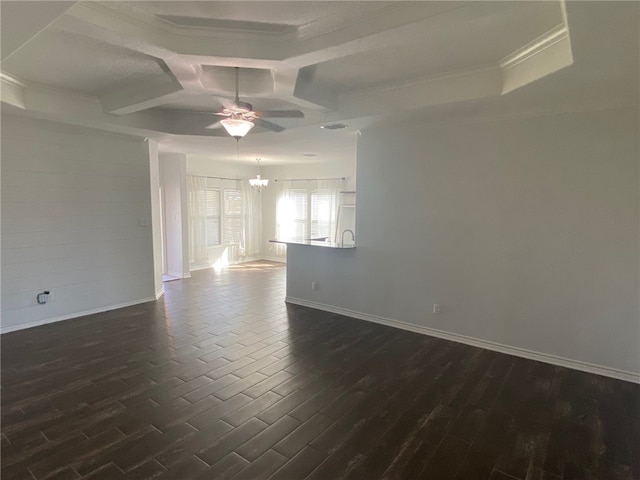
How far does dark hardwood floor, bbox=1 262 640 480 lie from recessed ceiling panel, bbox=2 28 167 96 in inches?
106

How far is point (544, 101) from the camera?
3.13 m

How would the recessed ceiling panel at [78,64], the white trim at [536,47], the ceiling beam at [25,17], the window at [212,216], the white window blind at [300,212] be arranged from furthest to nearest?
the white window blind at [300,212] → the window at [212,216] → the recessed ceiling panel at [78,64] → the white trim at [536,47] → the ceiling beam at [25,17]

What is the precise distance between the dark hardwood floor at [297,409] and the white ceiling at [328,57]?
244cm

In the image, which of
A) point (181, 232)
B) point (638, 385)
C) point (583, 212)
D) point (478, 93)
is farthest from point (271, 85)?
point (181, 232)

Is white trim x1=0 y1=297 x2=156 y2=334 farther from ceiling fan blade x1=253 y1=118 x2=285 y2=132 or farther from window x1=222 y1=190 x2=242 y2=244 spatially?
window x1=222 y1=190 x2=242 y2=244

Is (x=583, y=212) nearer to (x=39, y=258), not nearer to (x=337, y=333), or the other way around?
(x=337, y=333)

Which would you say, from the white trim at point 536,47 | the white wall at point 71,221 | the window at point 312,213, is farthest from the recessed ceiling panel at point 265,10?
the window at point 312,213

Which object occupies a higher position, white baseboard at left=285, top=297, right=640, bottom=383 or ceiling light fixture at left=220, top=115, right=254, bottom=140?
ceiling light fixture at left=220, top=115, right=254, bottom=140

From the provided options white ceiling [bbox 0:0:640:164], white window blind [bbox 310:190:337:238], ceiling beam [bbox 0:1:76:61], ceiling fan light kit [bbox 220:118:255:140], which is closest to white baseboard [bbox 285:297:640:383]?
white ceiling [bbox 0:0:640:164]

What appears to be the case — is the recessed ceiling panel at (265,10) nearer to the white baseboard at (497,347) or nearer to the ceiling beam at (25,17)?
the ceiling beam at (25,17)

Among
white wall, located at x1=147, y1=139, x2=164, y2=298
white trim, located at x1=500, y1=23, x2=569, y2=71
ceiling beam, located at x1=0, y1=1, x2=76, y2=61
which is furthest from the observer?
white wall, located at x1=147, y1=139, x2=164, y2=298

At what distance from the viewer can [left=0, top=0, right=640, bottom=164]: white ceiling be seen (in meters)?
2.07

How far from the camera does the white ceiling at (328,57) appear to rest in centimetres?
207

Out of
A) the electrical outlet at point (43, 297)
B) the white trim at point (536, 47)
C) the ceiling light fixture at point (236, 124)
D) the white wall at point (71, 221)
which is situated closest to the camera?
the white trim at point (536, 47)
